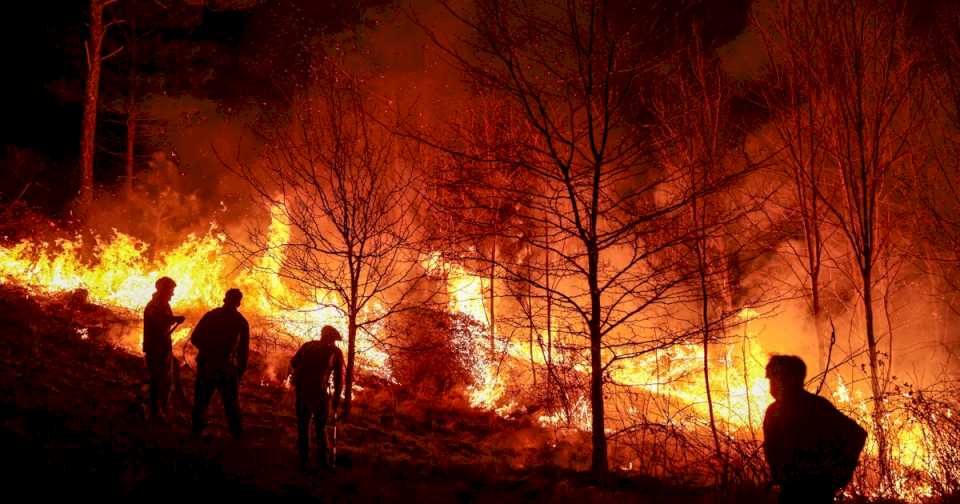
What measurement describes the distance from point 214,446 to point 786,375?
5252 millimetres

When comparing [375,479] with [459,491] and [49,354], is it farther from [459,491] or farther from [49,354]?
[49,354]

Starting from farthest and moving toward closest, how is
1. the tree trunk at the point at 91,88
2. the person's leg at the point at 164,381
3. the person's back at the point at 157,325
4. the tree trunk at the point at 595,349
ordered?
the tree trunk at the point at 91,88 < the person's leg at the point at 164,381 < the person's back at the point at 157,325 < the tree trunk at the point at 595,349

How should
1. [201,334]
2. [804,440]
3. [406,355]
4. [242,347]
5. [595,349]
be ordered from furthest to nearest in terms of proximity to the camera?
[406,355]
[242,347]
[201,334]
[595,349]
[804,440]

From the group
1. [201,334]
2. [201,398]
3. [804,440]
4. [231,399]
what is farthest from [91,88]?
[804,440]

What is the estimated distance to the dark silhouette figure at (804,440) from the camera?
349cm

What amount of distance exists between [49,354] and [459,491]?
23.4 feet

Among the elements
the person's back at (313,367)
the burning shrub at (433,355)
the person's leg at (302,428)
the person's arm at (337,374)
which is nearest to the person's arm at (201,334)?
the person's back at (313,367)

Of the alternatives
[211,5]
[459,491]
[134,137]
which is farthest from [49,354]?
[211,5]

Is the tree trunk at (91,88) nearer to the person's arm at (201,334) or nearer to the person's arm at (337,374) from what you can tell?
the person's arm at (201,334)

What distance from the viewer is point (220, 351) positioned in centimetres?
661

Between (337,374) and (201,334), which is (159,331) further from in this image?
(337,374)

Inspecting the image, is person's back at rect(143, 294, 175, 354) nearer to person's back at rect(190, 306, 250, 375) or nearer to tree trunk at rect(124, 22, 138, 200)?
person's back at rect(190, 306, 250, 375)

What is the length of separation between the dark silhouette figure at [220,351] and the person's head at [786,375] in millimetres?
5068

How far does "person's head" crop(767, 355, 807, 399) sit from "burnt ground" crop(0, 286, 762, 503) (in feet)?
8.56
